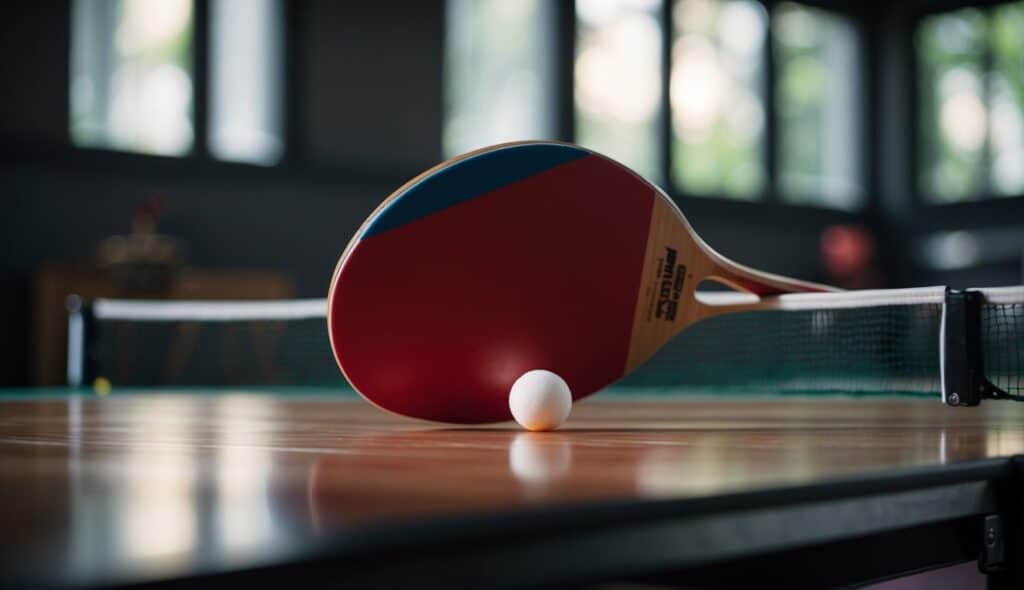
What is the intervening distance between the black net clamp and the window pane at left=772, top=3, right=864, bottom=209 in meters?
9.64

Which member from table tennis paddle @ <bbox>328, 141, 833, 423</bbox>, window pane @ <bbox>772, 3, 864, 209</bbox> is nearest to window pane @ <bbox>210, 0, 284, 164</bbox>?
window pane @ <bbox>772, 3, 864, 209</bbox>

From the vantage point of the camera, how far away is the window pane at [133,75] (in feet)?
25.1

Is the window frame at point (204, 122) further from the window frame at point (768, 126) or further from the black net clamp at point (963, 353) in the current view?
the black net clamp at point (963, 353)

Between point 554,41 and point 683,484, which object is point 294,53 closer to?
point 554,41

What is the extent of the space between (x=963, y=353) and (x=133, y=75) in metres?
6.65

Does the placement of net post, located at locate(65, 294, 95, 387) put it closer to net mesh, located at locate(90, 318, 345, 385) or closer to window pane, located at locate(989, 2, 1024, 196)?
net mesh, located at locate(90, 318, 345, 385)

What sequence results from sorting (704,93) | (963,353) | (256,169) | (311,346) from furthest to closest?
(704,93) < (256,169) < (311,346) < (963,353)

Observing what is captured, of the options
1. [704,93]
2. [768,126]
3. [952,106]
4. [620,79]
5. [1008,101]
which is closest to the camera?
[620,79]

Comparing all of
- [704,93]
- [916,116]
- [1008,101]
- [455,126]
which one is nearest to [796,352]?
[455,126]

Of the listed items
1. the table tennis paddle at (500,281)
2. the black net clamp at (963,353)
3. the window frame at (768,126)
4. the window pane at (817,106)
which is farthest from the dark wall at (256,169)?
the black net clamp at (963,353)

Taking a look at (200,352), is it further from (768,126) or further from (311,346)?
(768,126)

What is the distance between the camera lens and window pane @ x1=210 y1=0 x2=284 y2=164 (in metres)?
8.25

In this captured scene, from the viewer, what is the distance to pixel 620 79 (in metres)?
10.4

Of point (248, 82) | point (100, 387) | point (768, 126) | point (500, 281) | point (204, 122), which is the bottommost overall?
point (100, 387)
